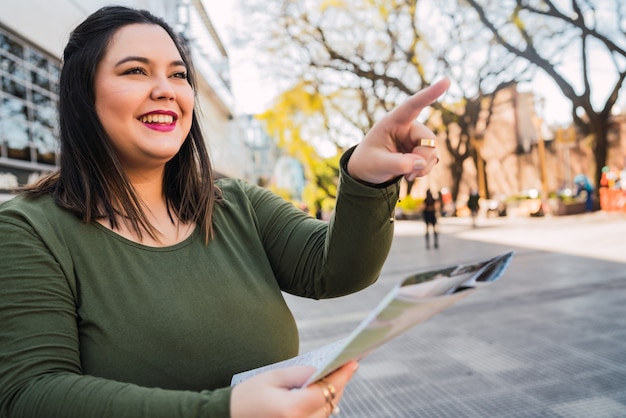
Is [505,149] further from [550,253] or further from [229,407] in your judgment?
[229,407]

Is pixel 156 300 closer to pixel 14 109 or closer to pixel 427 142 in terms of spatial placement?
pixel 427 142

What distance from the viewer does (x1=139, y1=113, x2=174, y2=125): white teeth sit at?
1.29 meters

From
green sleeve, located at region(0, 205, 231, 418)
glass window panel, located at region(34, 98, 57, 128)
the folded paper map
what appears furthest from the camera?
glass window panel, located at region(34, 98, 57, 128)

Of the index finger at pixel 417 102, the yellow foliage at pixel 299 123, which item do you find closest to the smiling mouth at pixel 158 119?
the index finger at pixel 417 102

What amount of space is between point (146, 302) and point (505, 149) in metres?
35.9

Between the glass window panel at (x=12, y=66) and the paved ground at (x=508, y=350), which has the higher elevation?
the glass window panel at (x=12, y=66)

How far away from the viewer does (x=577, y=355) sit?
13.3 feet

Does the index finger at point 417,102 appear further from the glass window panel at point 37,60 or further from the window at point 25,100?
the glass window panel at point 37,60

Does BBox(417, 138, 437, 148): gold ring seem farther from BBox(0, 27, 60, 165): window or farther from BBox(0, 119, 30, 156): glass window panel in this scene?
BBox(0, 119, 30, 156): glass window panel

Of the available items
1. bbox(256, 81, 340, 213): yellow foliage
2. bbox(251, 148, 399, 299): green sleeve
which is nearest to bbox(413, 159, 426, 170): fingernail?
bbox(251, 148, 399, 299): green sleeve

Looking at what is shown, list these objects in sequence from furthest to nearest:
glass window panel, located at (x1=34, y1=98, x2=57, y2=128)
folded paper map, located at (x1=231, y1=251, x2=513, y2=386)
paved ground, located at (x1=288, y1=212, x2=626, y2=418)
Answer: glass window panel, located at (x1=34, y1=98, x2=57, y2=128)
paved ground, located at (x1=288, y1=212, x2=626, y2=418)
folded paper map, located at (x1=231, y1=251, x2=513, y2=386)

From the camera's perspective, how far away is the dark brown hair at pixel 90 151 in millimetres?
1275

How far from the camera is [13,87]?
6875mm

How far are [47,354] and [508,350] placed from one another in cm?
396
